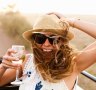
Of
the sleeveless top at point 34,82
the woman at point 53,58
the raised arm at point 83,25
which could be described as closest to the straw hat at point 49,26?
the woman at point 53,58

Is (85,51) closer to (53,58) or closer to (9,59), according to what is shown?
(53,58)

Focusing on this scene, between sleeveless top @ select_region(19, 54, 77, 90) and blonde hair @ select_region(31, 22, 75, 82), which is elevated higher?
blonde hair @ select_region(31, 22, 75, 82)

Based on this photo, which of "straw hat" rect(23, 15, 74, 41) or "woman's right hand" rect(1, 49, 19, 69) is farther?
"straw hat" rect(23, 15, 74, 41)

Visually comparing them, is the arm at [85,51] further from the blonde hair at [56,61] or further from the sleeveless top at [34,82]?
the sleeveless top at [34,82]

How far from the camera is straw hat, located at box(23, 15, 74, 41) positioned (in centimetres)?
231

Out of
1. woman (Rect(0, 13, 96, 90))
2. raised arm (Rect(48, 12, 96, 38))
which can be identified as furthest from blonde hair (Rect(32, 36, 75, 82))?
raised arm (Rect(48, 12, 96, 38))

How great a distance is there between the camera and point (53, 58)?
7.54 feet

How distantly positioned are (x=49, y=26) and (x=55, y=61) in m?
0.25

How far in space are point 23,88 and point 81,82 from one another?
1504 cm

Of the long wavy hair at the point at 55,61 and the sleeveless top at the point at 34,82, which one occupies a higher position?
the long wavy hair at the point at 55,61

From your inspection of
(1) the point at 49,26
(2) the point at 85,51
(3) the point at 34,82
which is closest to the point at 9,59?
(3) the point at 34,82

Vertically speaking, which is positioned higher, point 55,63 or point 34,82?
point 55,63

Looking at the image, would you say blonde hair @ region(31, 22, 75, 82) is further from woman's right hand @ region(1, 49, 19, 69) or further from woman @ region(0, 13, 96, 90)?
woman's right hand @ region(1, 49, 19, 69)

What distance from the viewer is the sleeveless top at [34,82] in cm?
224
